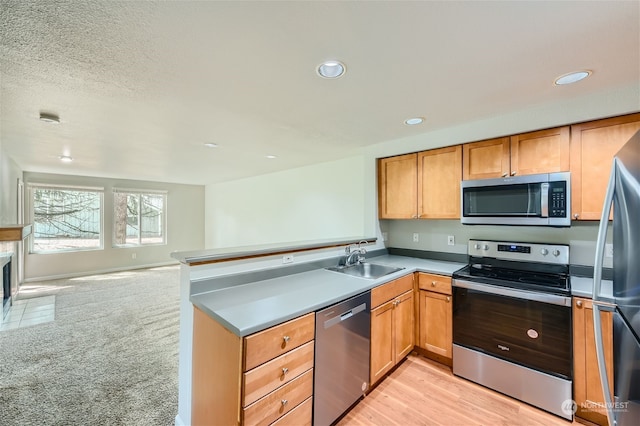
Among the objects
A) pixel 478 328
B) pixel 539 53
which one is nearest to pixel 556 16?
pixel 539 53

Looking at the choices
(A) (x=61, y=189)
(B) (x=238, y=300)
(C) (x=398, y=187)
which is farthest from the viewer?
(A) (x=61, y=189)

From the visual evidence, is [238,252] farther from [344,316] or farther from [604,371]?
[604,371]

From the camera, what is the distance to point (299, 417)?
1517 mm

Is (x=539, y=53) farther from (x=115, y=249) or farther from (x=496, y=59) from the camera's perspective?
(x=115, y=249)

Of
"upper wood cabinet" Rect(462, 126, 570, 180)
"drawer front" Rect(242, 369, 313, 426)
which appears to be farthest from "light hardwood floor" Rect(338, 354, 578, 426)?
"upper wood cabinet" Rect(462, 126, 570, 180)

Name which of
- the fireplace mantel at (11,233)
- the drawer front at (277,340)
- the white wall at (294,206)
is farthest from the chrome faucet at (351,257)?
the fireplace mantel at (11,233)

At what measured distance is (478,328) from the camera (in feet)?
7.35

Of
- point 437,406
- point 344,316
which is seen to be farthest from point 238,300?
point 437,406

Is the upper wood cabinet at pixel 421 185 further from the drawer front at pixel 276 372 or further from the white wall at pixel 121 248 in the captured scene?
the white wall at pixel 121 248

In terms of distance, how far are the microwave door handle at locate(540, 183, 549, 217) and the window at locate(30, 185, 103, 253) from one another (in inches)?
322

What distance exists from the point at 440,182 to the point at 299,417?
244 cm

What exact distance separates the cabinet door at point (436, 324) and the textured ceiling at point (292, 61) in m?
1.71

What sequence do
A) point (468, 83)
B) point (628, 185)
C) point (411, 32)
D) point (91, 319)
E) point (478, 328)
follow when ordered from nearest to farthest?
1. point (628, 185)
2. point (411, 32)
3. point (468, 83)
4. point (478, 328)
5. point (91, 319)

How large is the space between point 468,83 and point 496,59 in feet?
0.92
